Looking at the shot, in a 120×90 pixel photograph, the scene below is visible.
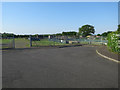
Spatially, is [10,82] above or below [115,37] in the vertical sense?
below

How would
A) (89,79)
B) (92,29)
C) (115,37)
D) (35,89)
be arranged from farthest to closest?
(92,29)
(115,37)
(89,79)
(35,89)

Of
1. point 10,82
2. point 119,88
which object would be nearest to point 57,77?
point 10,82

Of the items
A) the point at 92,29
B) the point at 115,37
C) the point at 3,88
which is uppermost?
the point at 92,29

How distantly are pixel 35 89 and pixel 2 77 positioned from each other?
210cm

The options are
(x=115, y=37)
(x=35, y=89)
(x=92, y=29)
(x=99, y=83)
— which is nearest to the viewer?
(x=35, y=89)

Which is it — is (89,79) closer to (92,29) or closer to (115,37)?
(115,37)

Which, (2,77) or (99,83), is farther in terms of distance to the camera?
(2,77)

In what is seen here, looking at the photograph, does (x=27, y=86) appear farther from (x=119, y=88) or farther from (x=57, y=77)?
(x=119, y=88)

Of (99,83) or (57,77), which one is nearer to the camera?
(99,83)

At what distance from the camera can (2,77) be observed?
4.88 m

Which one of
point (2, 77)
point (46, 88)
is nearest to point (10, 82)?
point (2, 77)

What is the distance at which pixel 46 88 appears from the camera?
3805mm

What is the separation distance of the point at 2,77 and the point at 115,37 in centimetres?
1038

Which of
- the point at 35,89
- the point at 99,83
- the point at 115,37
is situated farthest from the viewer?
the point at 115,37
